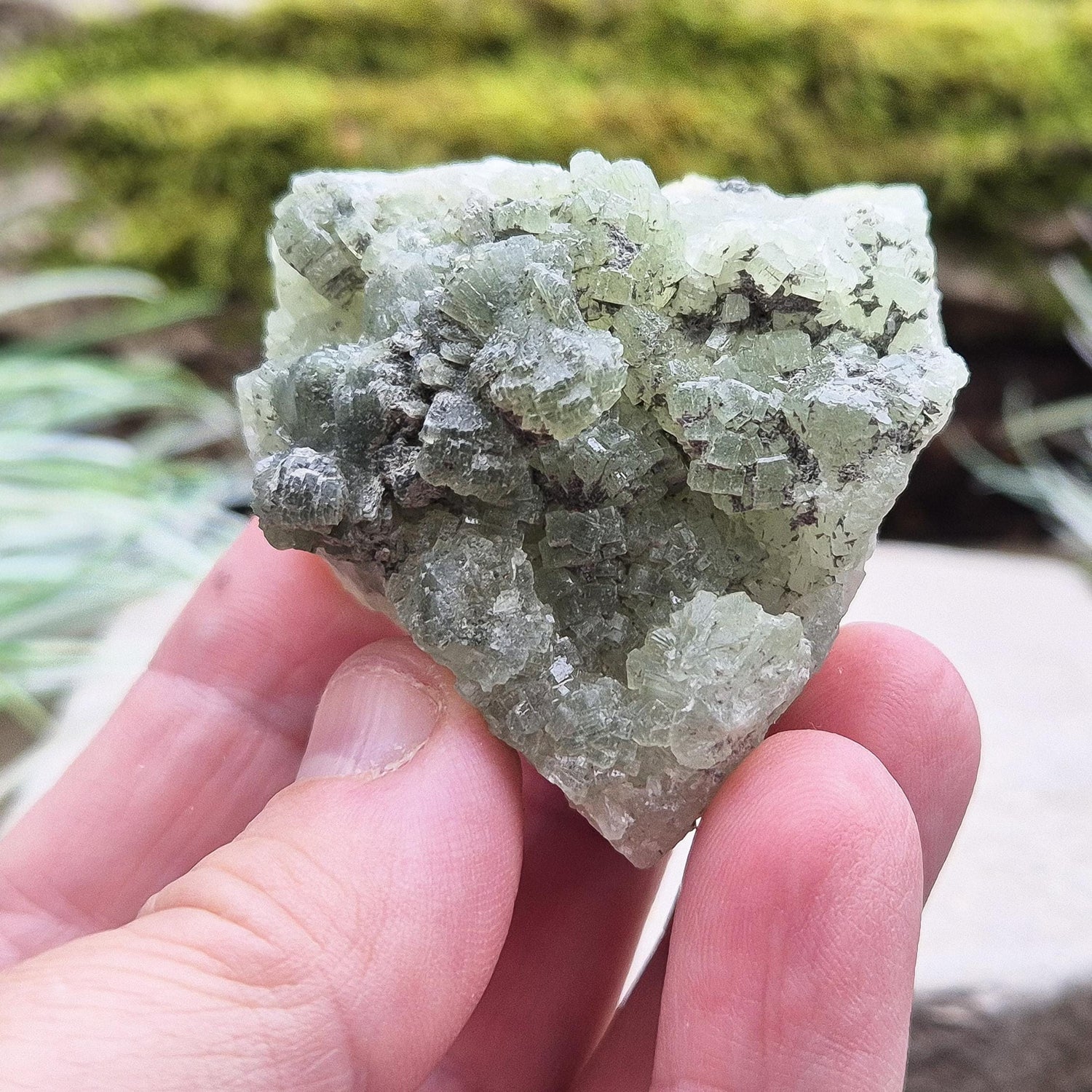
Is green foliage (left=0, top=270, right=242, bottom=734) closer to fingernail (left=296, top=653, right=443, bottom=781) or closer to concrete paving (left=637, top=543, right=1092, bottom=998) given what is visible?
fingernail (left=296, top=653, right=443, bottom=781)

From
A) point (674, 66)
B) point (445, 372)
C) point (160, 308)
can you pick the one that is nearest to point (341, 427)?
point (445, 372)

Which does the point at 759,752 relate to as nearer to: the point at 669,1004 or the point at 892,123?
the point at 669,1004

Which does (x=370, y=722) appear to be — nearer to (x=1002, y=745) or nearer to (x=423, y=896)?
(x=423, y=896)

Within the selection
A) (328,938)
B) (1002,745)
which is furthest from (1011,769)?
(328,938)

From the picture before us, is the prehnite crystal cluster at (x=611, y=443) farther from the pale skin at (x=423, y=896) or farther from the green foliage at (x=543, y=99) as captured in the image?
the green foliage at (x=543, y=99)

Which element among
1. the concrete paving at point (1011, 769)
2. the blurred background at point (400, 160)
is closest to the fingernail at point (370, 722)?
the concrete paving at point (1011, 769)

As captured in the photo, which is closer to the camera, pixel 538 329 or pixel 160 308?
pixel 538 329

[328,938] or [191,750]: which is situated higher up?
[328,938]
